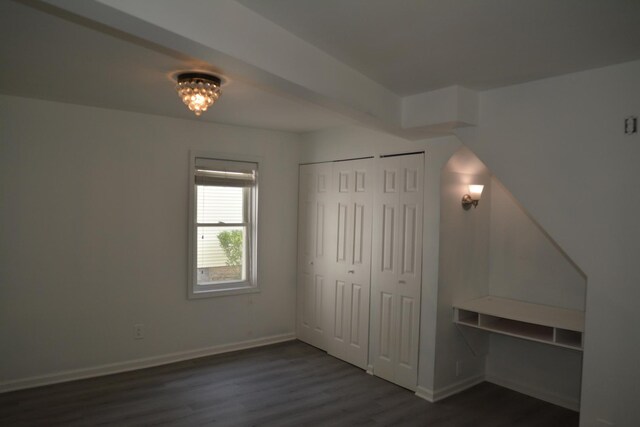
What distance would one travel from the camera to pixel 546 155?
287 cm

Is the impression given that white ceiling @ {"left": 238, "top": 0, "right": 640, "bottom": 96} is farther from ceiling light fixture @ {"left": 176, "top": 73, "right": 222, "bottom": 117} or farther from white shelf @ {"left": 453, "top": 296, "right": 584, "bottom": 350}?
white shelf @ {"left": 453, "top": 296, "right": 584, "bottom": 350}

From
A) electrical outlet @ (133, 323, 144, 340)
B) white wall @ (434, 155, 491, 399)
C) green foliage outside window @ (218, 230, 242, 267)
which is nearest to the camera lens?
white wall @ (434, 155, 491, 399)

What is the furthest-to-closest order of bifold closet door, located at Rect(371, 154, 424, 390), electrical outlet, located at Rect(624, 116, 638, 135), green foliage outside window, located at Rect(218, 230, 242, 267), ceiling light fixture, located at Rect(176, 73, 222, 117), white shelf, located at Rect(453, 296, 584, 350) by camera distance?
1. green foliage outside window, located at Rect(218, 230, 242, 267)
2. bifold closet door, located at Rect(371, 154, 424, 390)
3. white shelf, located at Rect(453, 296, 584, 350)
4. ceiling light fixture, located at Rect(176, 73, 222, 117)
5. electrical outlet, located at Rect(624, 116, 638, 135)

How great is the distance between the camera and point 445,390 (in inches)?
150

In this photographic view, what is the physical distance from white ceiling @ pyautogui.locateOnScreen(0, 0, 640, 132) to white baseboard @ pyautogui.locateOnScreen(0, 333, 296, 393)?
8.26 ft

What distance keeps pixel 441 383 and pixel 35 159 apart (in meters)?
4.14

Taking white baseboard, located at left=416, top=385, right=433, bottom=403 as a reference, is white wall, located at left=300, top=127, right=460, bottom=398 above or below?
Answer: above

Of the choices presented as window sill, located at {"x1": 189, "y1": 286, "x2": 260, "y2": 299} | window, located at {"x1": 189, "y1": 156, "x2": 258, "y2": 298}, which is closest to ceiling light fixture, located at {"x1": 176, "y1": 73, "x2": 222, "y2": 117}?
window, located at {"x1": 189, "y1": 156, "x2": 258, "y2": 298}

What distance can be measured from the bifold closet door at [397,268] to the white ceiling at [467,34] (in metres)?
1.29

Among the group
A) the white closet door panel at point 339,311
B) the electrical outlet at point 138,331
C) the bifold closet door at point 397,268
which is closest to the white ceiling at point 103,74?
the bifold closet door at point 397,268

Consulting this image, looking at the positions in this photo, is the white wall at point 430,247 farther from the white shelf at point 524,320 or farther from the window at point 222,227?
the window at point 222,227

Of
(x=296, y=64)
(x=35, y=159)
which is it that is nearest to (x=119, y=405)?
(x=35, y=159)

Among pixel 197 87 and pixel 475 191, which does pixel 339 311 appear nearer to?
pixel 475 191

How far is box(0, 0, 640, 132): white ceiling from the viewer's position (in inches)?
A: 76.4
